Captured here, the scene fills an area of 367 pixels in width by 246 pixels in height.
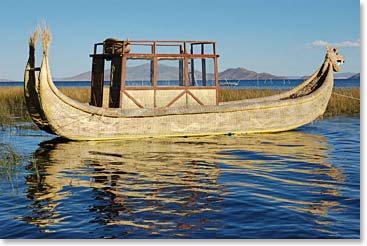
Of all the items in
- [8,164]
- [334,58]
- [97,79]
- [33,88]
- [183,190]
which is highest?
[334,58]

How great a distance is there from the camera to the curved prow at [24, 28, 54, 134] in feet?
38.2

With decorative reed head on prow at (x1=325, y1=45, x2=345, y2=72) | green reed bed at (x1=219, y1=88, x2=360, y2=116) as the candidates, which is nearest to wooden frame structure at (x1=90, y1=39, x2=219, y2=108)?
decorative reed head on prow at (x1=325, y1=45, x2=345, y2=72)

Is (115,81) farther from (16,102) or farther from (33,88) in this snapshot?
(16,102)

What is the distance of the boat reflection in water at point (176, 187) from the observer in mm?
6320

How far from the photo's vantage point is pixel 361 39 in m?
6.33

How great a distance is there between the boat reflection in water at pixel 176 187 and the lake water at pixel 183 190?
0.01m

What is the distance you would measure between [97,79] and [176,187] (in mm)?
6940

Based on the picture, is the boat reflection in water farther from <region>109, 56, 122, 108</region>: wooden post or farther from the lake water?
<region>109, 56, 122, 108</region>: wooden post

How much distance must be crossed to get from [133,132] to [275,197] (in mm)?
6215

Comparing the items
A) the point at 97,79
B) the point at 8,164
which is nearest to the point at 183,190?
the point at 8,164

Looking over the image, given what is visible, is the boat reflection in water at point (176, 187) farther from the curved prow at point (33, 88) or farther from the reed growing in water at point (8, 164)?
the curved prow at point (33, 88)

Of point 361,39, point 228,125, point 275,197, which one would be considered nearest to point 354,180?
point 275,197

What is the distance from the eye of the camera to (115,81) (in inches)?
542

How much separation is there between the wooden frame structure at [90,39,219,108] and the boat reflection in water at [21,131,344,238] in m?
1.36
